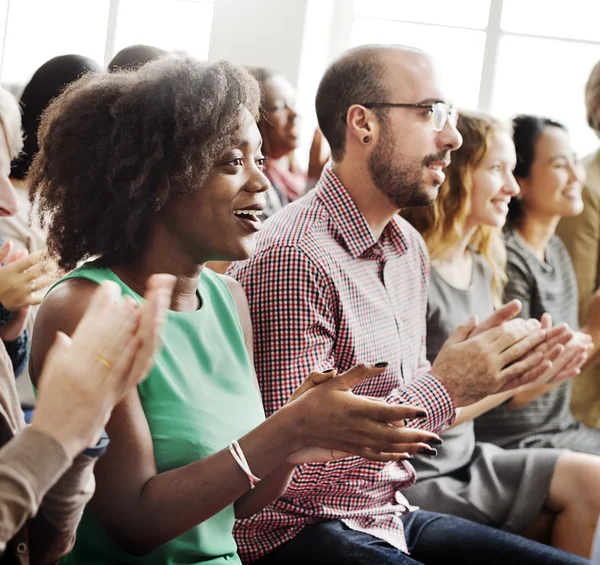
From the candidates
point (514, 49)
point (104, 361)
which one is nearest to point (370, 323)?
point (104, 361)

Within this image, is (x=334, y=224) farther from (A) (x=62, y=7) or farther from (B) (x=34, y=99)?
(A) (x=62, y=7)

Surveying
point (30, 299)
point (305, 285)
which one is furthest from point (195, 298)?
point (30, 299)

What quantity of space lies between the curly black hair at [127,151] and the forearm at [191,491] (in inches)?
13.9

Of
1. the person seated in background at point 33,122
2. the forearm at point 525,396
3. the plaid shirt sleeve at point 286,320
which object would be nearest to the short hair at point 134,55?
the person seated in background at point 33,122

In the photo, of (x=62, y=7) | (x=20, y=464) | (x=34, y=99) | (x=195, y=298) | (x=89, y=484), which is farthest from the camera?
(x=62, y=7)

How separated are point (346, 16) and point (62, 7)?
1533 mm

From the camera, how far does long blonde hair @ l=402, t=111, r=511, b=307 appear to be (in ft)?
7.85

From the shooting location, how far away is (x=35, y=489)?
857 mm

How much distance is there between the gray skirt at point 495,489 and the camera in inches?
81.3

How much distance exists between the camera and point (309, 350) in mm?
1648

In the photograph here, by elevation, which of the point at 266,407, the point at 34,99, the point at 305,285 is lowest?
the point at 266,407

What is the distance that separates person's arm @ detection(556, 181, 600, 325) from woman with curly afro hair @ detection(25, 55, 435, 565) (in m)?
1.77

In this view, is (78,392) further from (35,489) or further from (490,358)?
(490,358)

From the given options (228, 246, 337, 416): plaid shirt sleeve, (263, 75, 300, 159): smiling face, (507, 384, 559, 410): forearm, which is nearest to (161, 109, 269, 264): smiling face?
(228, 246, 337, 416): plaid shirt sleeve
